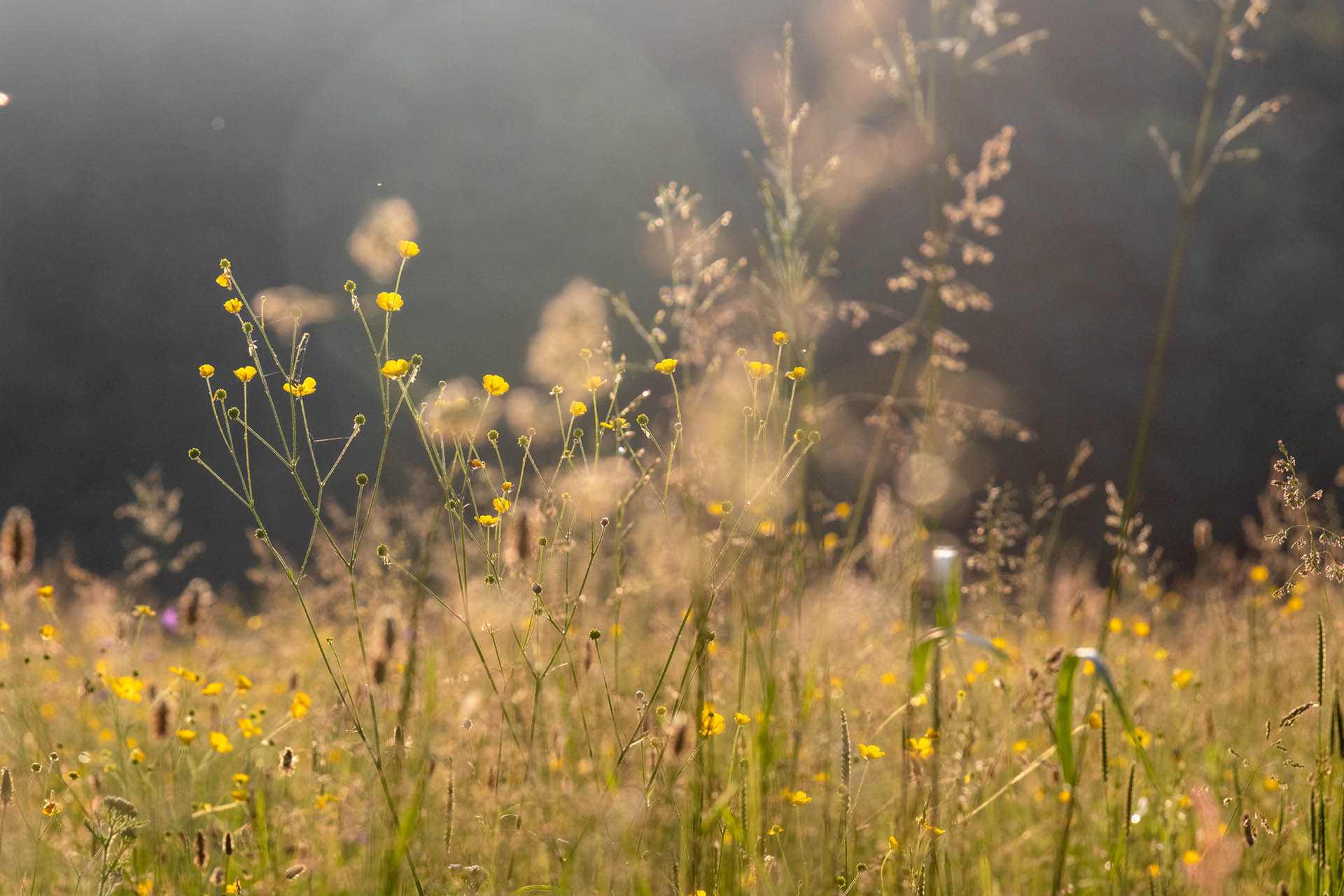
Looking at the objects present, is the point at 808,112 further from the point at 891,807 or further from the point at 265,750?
the point at 265,750

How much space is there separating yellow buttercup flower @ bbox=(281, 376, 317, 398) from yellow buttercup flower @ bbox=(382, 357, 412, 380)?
119 mm

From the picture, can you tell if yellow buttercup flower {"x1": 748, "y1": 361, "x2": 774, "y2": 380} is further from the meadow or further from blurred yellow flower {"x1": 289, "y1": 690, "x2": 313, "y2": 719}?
blurred yellow flower {"x1": 289, "y1": 690, "x2": 313, "y2": 719}

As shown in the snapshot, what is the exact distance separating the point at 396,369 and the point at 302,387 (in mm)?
165

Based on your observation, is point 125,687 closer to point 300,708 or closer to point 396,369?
point 300,708

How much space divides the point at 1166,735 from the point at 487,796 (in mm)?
2097

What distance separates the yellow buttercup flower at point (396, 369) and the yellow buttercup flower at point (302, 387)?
0.39 ft

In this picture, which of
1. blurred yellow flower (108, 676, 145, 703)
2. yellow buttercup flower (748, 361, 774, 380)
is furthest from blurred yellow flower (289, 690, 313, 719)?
yellow buttercup flower (748, 361, 774, 380)

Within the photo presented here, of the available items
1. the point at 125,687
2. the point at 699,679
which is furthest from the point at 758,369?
the point at 125,687

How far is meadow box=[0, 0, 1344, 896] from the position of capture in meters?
1.26

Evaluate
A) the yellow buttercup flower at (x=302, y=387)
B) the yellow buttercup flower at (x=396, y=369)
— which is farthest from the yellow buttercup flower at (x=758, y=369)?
the yellow buttercup flower at (x=302, y=387)

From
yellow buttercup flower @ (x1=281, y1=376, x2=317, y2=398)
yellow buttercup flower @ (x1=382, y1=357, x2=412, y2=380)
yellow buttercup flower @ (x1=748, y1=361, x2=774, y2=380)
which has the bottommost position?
yellow buttercup flower @ (x1=281, y1=376, x2=317, y2=398)

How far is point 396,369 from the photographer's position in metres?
1.37

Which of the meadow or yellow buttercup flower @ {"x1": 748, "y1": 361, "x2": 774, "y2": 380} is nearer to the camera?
the meadow

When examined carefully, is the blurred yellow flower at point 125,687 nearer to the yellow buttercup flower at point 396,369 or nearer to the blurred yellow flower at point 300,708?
the blurred yellow flower at point 300,708
